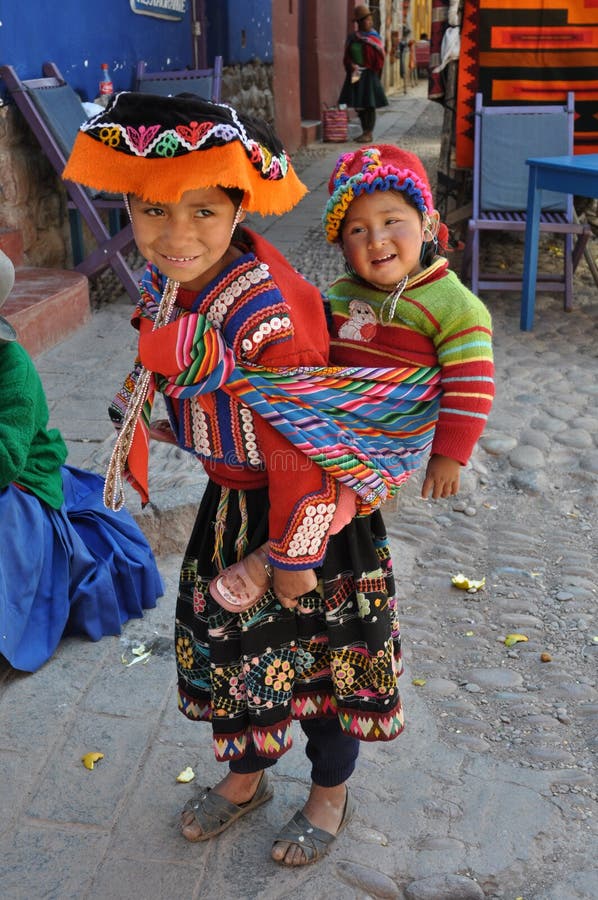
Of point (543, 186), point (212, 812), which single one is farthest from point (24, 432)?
point (543, 186)

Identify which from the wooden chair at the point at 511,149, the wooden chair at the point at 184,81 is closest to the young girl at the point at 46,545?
the wooden chair at the point at 511,149

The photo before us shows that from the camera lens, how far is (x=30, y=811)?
236 cm

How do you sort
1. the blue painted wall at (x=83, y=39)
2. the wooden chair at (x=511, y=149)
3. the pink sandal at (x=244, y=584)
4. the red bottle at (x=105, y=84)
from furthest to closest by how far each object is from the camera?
the red bottle at (x=105, y=84)
the wooden chair at (x=511, y=149)
the blue painted wall at (x=83, y=39)
the pink sandal at (x=244, y=584)

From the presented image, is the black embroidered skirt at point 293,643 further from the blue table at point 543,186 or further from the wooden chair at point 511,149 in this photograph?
the wooden chair at point 511,149

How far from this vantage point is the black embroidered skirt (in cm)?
199

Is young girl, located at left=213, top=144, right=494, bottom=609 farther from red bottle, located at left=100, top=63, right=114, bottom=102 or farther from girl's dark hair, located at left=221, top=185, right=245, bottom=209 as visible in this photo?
red bottle, located at left=100, top=63, right=114, bottom=102

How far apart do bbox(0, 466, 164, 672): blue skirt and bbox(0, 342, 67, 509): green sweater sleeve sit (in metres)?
0.06

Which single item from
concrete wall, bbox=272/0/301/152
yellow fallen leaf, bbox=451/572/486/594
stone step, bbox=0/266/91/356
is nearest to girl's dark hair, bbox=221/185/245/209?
yellow fallen leaf, bbox=451/572/486/594

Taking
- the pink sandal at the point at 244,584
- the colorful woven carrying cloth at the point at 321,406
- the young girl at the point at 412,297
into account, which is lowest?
the pink sandal at the point at 244,584

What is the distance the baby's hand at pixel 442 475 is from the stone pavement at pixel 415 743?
3.06 ft

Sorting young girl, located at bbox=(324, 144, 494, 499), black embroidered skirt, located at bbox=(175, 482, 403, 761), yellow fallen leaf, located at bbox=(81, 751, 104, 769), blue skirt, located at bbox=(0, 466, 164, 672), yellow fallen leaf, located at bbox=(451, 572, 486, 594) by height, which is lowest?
yellow fallen leaf, located at bbox=(451, 572, 486, 594)

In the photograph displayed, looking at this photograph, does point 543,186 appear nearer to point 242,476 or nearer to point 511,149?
point 511,149

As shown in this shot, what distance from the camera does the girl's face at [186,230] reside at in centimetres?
167

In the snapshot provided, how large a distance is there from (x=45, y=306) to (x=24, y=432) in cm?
294
